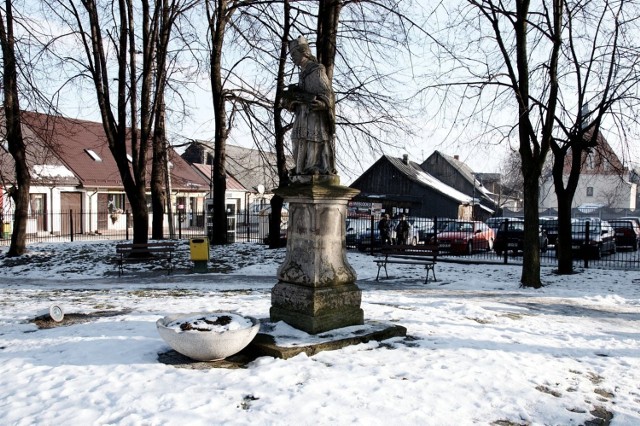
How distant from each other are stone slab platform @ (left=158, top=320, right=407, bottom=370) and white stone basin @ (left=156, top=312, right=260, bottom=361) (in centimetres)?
11

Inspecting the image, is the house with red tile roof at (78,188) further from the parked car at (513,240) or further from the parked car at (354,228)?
the parked car at (513,240)

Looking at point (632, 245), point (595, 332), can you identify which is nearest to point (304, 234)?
point (595, 332)

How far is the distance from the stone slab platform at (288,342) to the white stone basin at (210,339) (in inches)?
4.4

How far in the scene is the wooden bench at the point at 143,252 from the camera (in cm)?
1374

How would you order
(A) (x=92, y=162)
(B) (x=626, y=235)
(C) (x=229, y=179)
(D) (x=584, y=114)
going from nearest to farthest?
(D) (x=584, y=114), (B) (x=626, y=235), (A) (x=92, y=162), (C) (x=229, y=179)

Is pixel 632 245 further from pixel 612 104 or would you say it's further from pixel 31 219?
pixel 31 219

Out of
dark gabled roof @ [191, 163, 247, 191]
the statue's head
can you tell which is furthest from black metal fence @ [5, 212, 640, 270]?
the statue's head

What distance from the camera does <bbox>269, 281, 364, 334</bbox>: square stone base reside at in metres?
6.18

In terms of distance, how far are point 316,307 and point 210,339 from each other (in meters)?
1.41

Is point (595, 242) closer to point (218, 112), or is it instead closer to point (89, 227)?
point (218, 112)

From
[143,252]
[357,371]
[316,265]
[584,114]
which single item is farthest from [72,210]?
[357,371]

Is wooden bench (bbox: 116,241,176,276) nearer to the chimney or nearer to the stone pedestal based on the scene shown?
the stone pedestal

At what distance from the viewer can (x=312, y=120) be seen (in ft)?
21.5

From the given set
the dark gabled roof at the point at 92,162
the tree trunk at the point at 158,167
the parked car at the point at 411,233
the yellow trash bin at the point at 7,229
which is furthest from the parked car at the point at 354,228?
the yellow trash bin at the point at 7,229
